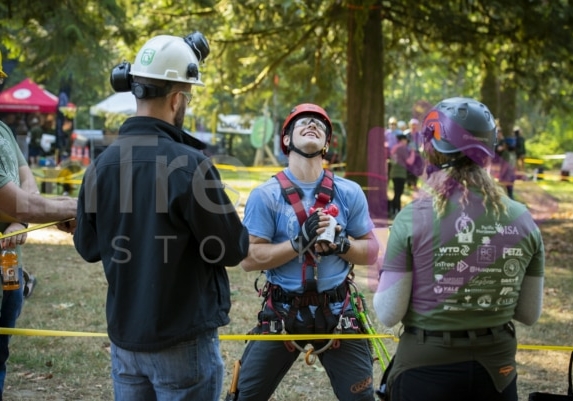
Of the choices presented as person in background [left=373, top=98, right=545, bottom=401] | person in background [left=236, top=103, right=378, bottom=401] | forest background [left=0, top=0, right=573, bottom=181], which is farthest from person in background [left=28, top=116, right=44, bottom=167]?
person in background [left=373, top=98, right=545, bottom=401]

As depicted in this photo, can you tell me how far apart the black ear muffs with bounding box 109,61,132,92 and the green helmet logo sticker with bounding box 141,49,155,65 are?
92 millimetres

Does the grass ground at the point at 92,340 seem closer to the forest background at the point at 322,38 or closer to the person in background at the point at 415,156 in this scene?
the forest background at the point at 322,38

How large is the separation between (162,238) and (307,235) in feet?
3.97

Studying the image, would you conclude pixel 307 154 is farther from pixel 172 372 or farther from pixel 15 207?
pixel 172 372

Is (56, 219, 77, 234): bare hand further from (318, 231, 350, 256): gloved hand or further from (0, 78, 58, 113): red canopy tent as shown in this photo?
(0, 78, 58, 113): red canopy tent

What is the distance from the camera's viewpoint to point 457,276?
2.96 metres

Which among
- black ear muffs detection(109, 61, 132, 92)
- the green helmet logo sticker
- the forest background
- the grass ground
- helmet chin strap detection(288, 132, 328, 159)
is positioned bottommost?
the grass ground

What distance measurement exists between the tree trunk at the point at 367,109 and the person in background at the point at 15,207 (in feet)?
36.7

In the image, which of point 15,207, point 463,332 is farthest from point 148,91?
point 463,332

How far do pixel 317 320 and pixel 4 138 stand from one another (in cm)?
205

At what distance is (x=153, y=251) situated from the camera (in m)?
2.95

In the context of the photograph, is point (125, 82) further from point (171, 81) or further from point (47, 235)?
point (47, 235)

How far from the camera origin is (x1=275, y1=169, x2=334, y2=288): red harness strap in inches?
166

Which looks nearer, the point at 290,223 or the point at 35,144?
the point at 290,223
